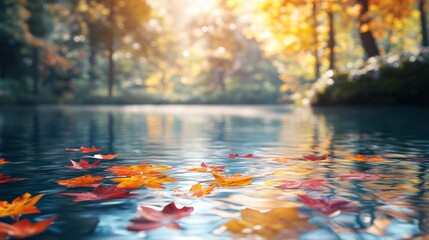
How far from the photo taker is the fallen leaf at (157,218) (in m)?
1.95

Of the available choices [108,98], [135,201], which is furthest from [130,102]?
[135,201]

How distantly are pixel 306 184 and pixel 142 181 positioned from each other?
0.94 metres

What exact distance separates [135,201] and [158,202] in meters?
0.11

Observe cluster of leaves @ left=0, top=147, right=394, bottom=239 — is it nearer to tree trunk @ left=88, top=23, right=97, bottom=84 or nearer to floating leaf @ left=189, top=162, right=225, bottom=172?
floating leaf @ left=189, top=162, right=225, bottom=172

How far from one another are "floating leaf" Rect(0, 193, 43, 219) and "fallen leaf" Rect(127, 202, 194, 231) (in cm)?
51

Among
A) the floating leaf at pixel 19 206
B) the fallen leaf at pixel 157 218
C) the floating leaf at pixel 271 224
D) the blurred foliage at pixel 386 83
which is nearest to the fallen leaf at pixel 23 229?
the floating leaf at pixel 19 206

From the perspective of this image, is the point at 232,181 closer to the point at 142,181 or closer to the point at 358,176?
the point at 142,181

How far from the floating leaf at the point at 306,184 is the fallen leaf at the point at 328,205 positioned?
1.30ft

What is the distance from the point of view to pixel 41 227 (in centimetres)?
193

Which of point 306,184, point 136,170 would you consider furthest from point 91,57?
point 306,184

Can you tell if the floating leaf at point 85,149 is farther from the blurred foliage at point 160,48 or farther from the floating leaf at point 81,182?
the blurred foliage at point 160,48

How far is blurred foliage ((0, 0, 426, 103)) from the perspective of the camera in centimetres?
2484

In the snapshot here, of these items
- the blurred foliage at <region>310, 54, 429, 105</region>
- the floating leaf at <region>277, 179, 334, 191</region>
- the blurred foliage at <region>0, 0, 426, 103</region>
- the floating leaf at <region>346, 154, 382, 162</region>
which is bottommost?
the floating leaf at <region>346, 154, 382, 162</region>

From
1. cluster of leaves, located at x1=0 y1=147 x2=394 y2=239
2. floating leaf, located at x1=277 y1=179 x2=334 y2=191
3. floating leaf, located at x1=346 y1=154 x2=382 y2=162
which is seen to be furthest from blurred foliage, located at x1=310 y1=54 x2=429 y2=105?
floating leaf, located at x1=277 y1=179 x2=334 y2=191
